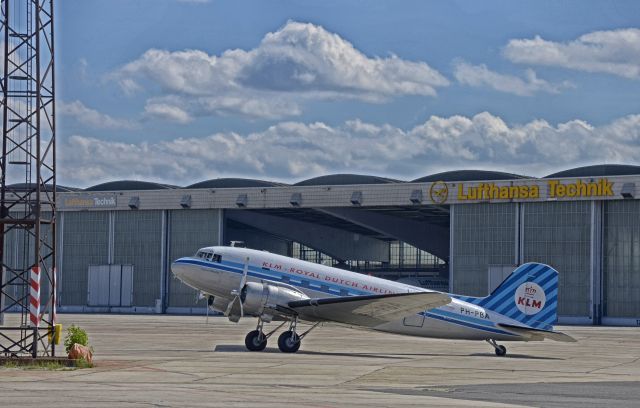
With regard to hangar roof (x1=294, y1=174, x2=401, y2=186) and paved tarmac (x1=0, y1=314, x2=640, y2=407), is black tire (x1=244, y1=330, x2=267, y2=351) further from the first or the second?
hangar roof (x1=294, y1=174, x2=401, y2=186)

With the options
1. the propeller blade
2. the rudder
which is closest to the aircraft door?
the rudder

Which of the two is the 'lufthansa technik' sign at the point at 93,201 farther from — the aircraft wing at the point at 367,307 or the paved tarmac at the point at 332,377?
the aircraft wing at the point at 367,307

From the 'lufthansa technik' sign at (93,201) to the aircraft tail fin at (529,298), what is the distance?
219ft

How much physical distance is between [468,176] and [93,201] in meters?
38.6

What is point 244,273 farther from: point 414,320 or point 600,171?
point 600,171

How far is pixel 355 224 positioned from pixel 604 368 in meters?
64.8

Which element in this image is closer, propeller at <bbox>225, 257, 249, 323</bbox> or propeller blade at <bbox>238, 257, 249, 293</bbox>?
propeller at <bbox>225, 257, 249, 323</bbox>

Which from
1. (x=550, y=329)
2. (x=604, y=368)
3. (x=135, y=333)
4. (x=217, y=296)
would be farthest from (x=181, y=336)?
(x=604, y=368)

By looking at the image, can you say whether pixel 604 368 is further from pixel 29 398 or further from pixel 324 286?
pixel 29 398

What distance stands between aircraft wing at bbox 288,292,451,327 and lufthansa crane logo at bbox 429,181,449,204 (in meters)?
50.0

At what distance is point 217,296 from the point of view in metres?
41.8

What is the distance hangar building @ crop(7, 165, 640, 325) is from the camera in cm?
8344

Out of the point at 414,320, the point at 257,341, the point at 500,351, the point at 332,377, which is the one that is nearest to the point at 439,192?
the point at 500,351

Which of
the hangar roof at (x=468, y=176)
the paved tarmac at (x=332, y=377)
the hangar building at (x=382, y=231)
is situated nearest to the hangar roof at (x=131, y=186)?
the hangar building at (x=382, y=231)
